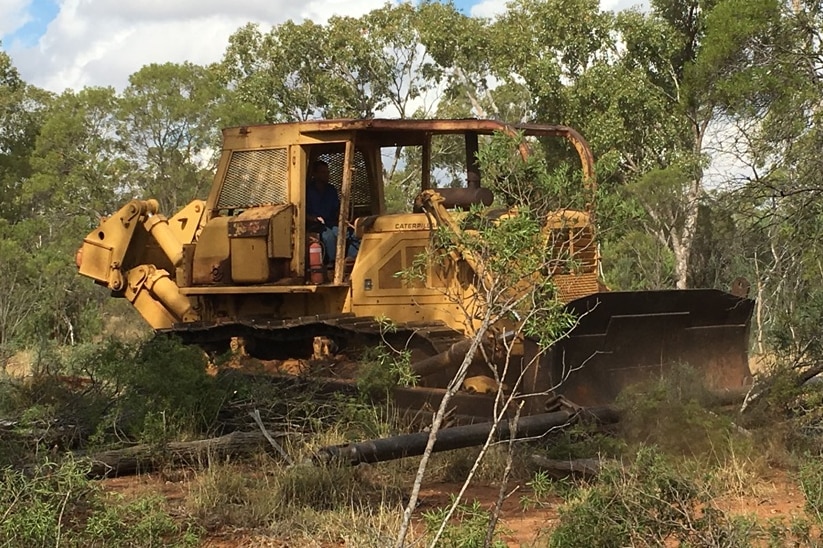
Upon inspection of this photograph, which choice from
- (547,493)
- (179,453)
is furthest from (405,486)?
(179,453)

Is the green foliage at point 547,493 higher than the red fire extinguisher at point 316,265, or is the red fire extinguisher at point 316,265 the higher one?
the red fire extinguisher at point 316,265

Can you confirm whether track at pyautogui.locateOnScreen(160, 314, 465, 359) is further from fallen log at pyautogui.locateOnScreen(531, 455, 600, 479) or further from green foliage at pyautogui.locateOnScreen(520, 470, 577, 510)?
green foliage at pyautogui.locateOnScreen(520, 470, 577, 510)

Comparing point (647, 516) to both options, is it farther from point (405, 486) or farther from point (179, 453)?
point (179, 453)

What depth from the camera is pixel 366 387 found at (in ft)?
27.7

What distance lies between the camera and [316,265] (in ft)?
33.9

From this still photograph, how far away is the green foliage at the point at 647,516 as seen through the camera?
15.7 ft

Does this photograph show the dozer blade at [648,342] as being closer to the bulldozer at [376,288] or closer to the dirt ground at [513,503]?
the bulldozer at [376,288]

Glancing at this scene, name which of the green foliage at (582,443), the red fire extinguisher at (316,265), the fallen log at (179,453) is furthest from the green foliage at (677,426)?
the red fire extinguisher at (316,265)

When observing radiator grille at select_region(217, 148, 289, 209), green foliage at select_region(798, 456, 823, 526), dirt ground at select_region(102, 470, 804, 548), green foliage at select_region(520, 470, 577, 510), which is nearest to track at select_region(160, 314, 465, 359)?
radiator grille at select_region(217, 148, 289, 209)

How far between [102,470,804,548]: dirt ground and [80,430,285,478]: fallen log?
3.3 inches

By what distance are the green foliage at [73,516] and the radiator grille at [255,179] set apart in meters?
5.01

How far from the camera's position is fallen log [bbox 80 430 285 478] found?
23.5 ft

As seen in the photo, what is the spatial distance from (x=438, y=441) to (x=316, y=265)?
3.88 metres

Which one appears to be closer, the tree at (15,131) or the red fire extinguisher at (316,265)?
the red fire extinguisher at (316,265)
